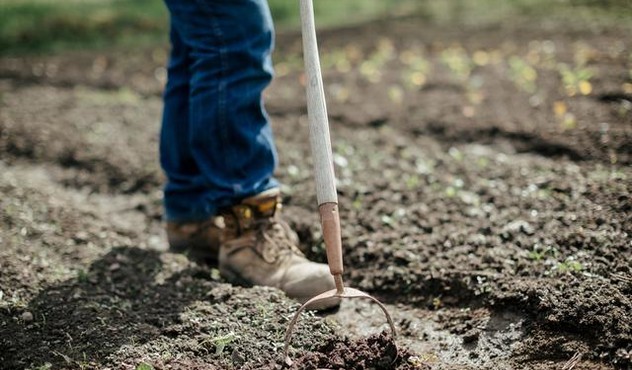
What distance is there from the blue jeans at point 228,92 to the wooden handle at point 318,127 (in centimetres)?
48

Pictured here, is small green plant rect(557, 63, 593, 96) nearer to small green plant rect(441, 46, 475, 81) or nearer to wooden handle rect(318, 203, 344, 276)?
small green plant rect(441, 46, 475, 81)

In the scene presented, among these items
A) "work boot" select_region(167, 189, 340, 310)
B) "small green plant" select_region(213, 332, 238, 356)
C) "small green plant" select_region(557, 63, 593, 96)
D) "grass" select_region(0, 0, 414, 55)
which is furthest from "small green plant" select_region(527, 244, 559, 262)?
"grass" select_region(0, 0, 414, 55)

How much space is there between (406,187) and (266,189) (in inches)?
38.1

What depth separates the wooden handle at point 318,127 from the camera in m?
2.10

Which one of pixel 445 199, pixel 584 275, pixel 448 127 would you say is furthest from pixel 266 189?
pixel 448 127

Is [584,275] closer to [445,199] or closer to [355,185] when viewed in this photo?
[445,199]

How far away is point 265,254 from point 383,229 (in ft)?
2.04

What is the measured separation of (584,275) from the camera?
93.1 inches

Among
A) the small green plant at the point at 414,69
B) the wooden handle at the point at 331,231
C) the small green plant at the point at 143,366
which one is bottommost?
the small green plant at the point at 143,366

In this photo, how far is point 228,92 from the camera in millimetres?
2592

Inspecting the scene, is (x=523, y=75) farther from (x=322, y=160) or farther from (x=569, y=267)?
(x=322, y=160)

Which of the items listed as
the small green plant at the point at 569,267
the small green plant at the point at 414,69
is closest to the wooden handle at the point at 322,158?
the small green plant at the point at 569,267

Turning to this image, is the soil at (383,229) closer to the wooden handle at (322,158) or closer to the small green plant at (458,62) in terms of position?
the small green plant at (458,62)

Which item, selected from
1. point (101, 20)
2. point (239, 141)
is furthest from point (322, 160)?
point (101, 20)
